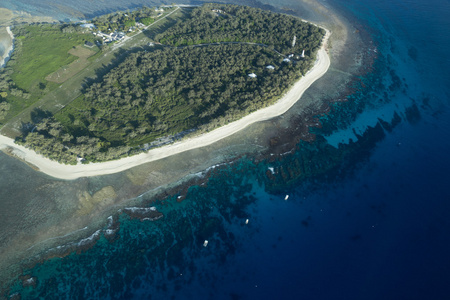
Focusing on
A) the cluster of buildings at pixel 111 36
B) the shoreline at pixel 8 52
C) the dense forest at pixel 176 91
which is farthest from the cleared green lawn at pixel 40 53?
the dense forest at pixel 176 91

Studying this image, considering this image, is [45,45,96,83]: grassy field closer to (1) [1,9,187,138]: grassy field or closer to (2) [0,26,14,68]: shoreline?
(1) [1,9,187,138]: grassy field

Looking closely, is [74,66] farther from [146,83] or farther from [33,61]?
[146,83]

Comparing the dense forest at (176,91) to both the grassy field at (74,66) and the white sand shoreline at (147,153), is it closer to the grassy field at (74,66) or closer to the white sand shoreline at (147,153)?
the white sand shoreline at (147,153)

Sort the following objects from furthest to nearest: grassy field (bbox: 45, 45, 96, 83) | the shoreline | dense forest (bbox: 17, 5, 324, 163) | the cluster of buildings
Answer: the cluster of buildings < the shoreline < grassy field (bbox: 45, 45, 96, 83) < dense forest (bbox: 17, 5, 324, 163)

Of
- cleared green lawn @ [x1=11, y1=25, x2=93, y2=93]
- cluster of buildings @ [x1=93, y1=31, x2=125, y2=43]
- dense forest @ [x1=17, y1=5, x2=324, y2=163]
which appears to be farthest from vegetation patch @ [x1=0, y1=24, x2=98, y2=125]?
dense forest @ [x1=17, y1=5, x2=324, y2=163]

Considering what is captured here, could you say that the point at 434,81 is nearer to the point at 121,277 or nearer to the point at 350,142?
the point at 350,142
